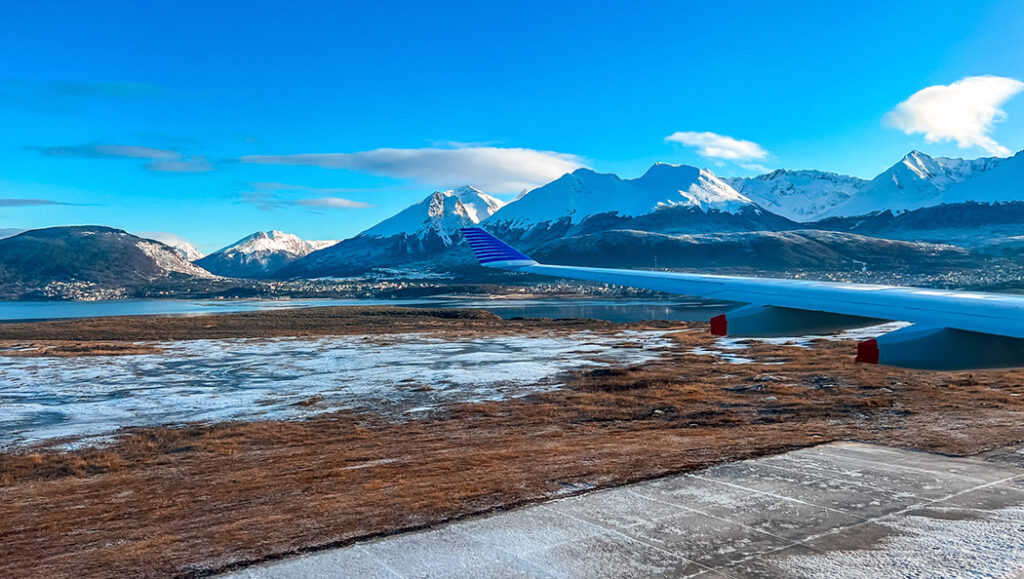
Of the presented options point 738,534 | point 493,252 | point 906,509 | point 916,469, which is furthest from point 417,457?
point 916,469

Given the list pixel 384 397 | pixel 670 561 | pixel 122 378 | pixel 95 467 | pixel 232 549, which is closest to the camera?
pixel 670 561

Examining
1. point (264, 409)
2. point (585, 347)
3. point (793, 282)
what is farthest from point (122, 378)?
point (793, 282)

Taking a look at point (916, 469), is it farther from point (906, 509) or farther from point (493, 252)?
point (493, 252)

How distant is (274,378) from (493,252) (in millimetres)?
20531

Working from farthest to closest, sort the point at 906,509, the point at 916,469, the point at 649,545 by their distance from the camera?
the point at 916,469, the point at 906,509, the point at 649,545

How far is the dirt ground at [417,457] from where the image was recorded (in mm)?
9852

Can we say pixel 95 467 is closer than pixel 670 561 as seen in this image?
No

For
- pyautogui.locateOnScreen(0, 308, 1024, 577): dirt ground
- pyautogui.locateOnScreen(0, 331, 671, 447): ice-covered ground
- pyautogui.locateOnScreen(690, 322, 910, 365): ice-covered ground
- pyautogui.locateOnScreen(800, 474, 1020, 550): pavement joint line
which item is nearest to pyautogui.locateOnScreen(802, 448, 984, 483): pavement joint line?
pyautogui.locateOnScreen(800, 474, 1020, 550): pavement joint line

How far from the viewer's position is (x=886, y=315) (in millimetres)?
9500

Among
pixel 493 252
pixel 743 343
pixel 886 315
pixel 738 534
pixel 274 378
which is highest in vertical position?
pixel 493 252

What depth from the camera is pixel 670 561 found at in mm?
8328

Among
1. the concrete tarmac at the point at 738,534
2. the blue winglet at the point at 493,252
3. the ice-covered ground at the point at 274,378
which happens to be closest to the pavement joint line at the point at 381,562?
the concrete tarmac at the point at 738,534

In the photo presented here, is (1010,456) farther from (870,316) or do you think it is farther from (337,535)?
(337,535)

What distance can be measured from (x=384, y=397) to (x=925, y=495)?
68.6 ft
